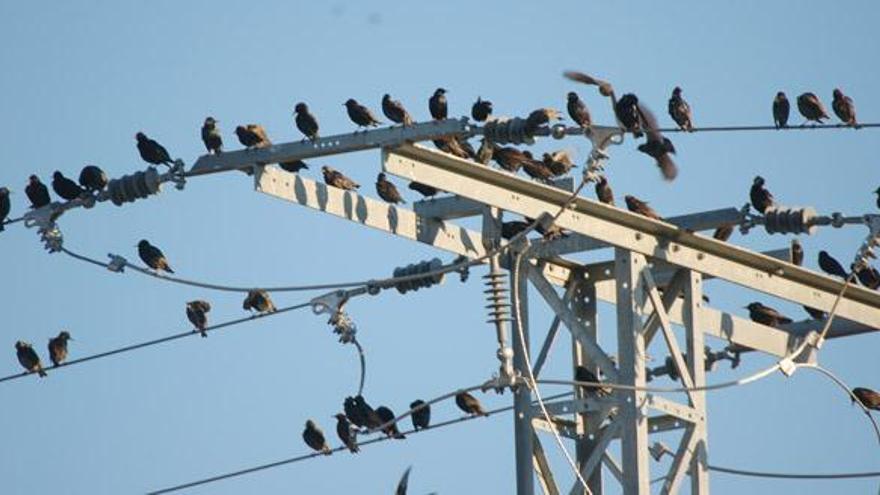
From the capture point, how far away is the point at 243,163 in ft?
77.0

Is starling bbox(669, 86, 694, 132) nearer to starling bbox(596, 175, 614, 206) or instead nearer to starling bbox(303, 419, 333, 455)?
starling bbox(596, 175, 614, 206)

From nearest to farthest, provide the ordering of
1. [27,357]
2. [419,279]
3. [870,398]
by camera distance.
A: [419,279]
[870,398]
[27,357]

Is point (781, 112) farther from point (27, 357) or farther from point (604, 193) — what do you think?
point (27, 357)

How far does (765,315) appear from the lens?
95.0 ft

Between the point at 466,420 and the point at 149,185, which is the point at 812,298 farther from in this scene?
the point at 149,185

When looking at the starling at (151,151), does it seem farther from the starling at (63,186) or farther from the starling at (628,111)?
the starling at (628,111)

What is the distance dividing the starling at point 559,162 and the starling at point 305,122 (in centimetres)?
261

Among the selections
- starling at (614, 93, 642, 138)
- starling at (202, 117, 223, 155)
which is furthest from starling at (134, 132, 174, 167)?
starling at (614, 93, 642, 138)

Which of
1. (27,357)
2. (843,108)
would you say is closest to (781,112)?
(843,108)

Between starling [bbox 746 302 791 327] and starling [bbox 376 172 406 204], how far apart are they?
3472mm

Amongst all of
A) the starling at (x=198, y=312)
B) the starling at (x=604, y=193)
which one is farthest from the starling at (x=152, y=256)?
the starling at (x=604, y=193)

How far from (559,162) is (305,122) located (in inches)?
126

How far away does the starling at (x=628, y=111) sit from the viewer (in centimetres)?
2466

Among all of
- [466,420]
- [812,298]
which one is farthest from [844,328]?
[466,420]
